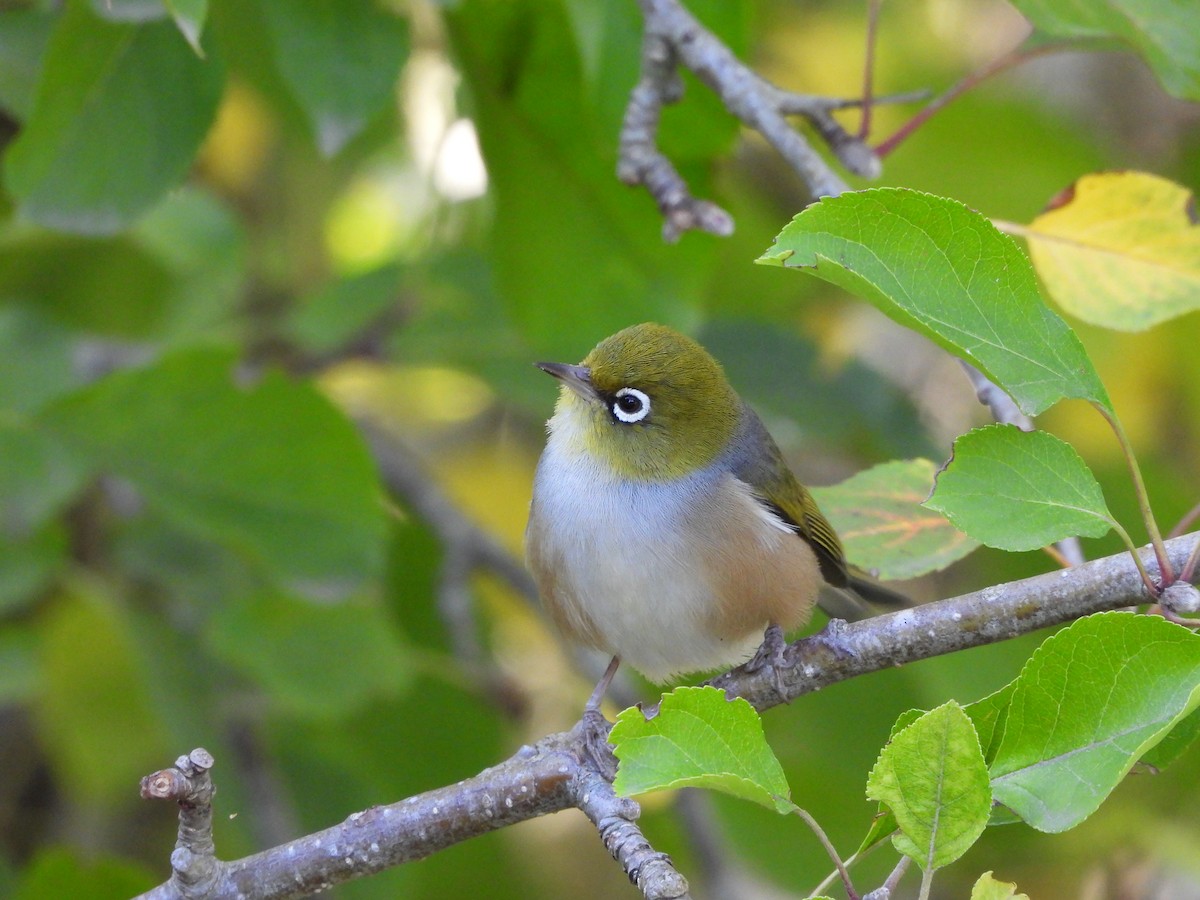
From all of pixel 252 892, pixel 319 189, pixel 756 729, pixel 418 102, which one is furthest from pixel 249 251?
pixel 756 729

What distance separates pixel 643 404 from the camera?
3.41 metres

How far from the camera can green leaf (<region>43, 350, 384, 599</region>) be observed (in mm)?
3568

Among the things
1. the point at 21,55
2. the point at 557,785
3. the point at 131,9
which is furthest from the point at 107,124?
the point at 557,785

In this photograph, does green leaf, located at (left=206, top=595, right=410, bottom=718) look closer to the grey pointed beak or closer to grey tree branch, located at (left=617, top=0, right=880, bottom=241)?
the grey pointed beak

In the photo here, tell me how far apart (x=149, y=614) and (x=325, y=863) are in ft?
7.65

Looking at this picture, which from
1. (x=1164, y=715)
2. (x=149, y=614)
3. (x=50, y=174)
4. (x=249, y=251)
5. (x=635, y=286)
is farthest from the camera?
(x=249, y=251)

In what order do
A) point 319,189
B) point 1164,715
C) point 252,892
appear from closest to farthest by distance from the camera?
point 1164,715 → point 252,892 → point 319,189

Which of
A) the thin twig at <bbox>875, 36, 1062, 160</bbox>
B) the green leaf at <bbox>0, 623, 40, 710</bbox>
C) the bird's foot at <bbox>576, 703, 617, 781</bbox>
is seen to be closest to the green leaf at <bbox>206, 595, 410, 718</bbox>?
the green leaf at <bbox>0, 623, 40, 710</bbox>

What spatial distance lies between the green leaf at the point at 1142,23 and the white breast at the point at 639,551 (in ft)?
4.43

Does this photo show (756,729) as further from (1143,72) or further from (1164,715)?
(1143,72)

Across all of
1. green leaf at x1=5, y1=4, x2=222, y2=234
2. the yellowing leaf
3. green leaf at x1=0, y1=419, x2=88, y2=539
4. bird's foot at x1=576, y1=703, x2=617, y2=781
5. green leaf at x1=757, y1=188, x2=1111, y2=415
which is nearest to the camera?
green leaf at x1=757, y1=188, x2=1111, y2=415

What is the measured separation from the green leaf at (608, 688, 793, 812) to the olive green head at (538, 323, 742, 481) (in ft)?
5.10

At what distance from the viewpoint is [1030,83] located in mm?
6562

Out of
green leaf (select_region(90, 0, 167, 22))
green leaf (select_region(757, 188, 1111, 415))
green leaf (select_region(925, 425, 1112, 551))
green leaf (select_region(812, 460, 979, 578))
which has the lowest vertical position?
green leaf (select_region(812, 460, 979, 578))
